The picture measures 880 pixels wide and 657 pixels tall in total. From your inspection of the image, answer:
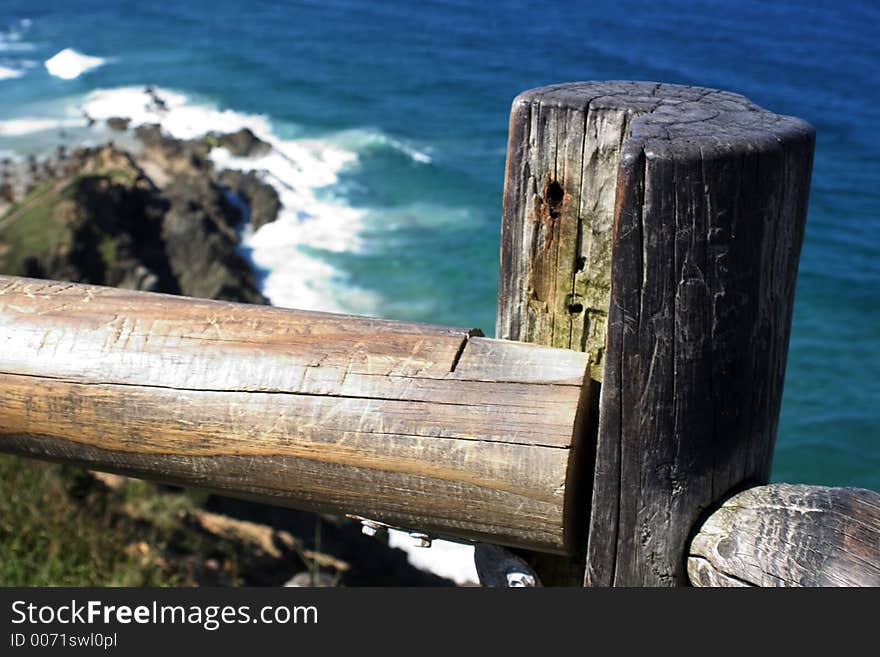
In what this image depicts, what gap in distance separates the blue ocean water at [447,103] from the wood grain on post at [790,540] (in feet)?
35.6

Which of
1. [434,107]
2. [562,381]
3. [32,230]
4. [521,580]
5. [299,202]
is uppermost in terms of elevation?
[562,381]

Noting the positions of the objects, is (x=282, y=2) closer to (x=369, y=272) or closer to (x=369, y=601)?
(x=369, y=272)

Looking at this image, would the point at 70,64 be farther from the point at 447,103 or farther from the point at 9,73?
the point at 447,103

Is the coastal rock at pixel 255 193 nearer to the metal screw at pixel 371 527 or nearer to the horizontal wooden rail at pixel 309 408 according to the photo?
the horizontal wooden rail at pixel 309 408

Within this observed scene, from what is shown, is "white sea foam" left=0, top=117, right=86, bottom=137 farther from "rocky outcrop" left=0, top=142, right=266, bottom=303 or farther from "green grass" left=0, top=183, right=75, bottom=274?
"green grass" left=0, top=183, right=75, bottom=274

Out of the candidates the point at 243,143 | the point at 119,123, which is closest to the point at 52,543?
the point at 243,143

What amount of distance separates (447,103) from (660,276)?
2314cm

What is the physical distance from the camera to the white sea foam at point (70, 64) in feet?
88.5

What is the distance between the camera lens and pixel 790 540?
49.9 inches

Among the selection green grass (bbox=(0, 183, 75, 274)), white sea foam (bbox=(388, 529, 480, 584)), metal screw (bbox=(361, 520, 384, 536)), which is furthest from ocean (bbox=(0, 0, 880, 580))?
metal screw (bbox=(361, 520, 384, 536))

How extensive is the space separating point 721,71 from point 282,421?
21.2 m

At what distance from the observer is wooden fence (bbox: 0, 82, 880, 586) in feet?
4.16

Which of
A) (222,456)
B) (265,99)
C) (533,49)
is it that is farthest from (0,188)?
(222,456)

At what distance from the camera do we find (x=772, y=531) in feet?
4.25
